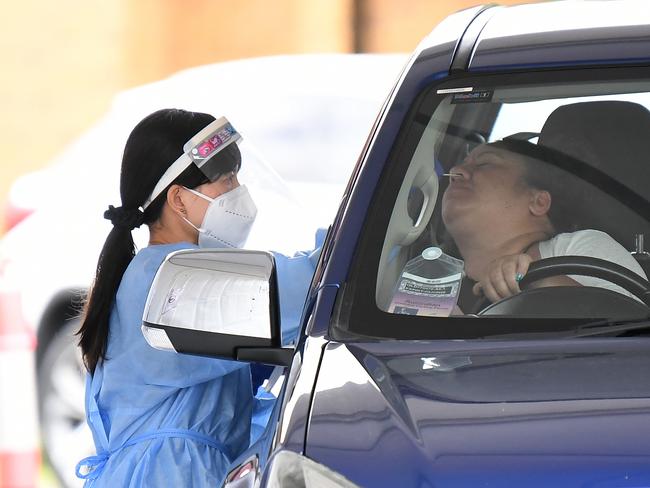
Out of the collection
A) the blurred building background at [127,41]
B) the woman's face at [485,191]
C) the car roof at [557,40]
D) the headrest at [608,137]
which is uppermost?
the car roof at [557,40]

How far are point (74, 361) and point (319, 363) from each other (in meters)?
3.80

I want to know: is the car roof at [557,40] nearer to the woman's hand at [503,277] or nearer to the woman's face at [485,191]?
the woman's face at [485,191]

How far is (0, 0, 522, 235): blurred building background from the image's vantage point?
1030cm

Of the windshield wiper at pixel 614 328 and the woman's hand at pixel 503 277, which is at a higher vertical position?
the windshield wiper at pixel 614 328

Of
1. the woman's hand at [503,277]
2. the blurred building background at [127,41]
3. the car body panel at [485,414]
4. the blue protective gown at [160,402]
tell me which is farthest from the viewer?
the blurred building background at [127,41]

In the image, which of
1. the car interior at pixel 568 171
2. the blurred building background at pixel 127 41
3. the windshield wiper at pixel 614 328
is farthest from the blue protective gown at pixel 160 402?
the blurred building background at pixel 127 41

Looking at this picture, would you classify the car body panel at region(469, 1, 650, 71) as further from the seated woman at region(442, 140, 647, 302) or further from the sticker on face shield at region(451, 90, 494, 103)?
the seated woman at region(442, 140, 647, 302)

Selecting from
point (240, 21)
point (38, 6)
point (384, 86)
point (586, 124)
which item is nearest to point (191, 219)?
point (586, 124)

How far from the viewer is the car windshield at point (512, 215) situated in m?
2.57

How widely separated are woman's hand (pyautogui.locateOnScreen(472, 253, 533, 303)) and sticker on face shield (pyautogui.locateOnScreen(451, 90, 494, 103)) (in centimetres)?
33

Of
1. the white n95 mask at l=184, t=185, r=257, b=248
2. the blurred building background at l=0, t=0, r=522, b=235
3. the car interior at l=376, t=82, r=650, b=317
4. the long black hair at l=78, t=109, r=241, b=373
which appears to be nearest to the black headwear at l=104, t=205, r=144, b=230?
the long black hair at l=78, t=109, r=241, b=373

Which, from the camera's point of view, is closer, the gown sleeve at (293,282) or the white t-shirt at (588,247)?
the white t-shirt at (588,247)

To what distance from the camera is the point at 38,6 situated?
34.0 feet

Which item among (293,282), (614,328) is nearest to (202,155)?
(293,282)
